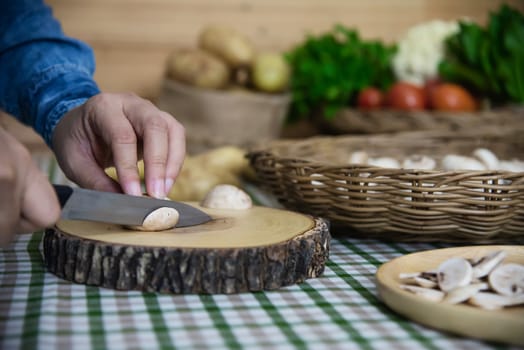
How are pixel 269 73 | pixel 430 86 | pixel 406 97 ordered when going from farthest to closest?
pixel 269 73 → pixel 430 86 → pixel 406 97

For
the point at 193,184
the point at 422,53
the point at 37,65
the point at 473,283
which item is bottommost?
the point at 193,184

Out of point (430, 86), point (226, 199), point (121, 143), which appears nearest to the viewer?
point (121, 143)

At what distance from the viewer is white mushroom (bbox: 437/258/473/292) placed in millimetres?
708

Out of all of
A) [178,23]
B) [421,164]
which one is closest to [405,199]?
[421,164]

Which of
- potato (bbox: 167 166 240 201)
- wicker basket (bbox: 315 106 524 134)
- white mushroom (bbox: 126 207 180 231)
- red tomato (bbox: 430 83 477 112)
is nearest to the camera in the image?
white mushroom (bbox: 126 207 180 231)

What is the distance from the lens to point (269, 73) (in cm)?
209

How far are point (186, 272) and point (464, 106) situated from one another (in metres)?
1.30

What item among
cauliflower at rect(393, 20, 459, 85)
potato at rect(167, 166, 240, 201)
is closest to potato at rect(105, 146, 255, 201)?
potato at rect(167, 166, 240, 201)

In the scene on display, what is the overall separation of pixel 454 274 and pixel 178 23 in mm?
1806

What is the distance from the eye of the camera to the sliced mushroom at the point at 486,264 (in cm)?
73

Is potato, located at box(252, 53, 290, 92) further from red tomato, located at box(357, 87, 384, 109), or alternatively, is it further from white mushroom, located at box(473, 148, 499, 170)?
white mushroom, located at box(473, 148, 499, 170)

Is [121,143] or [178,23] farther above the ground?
[178,23]

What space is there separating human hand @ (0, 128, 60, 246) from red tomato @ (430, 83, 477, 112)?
138 centimetres

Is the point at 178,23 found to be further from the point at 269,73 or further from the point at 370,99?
the point at 370,99
